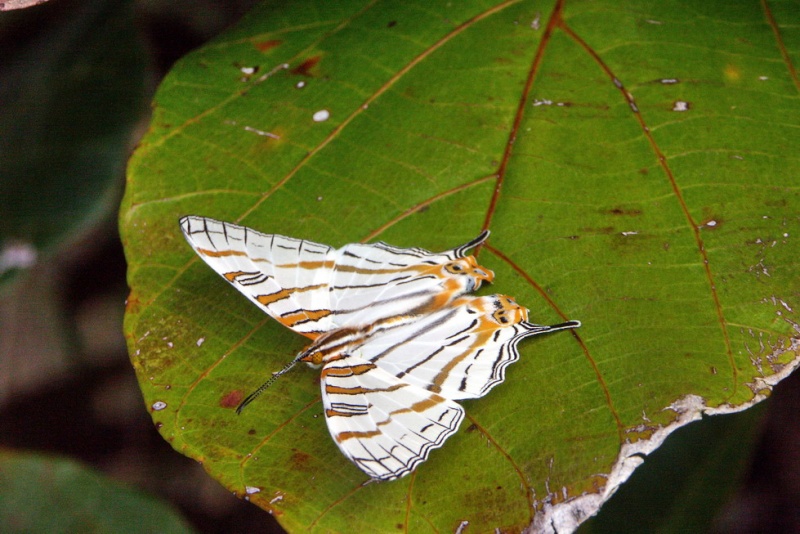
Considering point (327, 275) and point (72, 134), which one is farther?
point (72, 134)

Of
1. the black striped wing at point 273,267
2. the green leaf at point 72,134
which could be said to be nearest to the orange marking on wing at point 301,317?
the black striped wing at point 273,267

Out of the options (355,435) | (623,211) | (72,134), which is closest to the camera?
(355,435)

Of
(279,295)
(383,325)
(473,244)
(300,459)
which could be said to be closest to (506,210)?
(473,244)

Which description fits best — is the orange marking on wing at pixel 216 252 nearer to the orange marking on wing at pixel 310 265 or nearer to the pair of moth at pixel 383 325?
the pair of moth at pixel 383 325

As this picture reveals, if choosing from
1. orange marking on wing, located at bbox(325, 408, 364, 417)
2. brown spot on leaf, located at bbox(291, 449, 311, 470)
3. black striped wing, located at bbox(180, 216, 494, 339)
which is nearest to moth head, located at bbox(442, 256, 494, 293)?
black striped wing, located at bbox(180, 216, 494, 339)

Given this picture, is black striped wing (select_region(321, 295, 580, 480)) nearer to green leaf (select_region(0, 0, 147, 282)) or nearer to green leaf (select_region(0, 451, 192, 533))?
green leaf (select_region(0, 451, 192, 533))

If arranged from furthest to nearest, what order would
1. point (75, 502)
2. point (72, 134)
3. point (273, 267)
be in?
point (72, 134) < point (75, 502) < point (273, 267)

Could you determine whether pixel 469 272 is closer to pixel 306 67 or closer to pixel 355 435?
pixel 355 435
